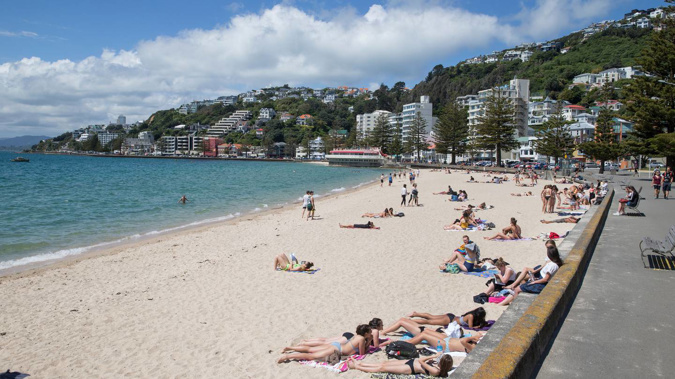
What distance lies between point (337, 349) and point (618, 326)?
276cm

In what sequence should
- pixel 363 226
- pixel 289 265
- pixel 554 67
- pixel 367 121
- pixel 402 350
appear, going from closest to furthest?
1. pixel 402 350
2. pixel 289 265
3. pixel 363 226
4. pixel 554 67
5. pixel 367 121

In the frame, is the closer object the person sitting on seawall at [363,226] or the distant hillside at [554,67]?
the person sitting on seawall at [363,226]

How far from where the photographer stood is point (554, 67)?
12044 cm

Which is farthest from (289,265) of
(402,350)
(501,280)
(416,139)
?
(416,139)

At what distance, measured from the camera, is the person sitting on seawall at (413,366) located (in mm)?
3877

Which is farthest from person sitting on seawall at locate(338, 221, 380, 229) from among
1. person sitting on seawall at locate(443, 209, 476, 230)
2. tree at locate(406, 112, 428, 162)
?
tree at locate(406, 112, 428, 162)

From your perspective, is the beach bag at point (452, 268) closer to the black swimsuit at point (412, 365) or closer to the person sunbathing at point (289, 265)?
the person sunbathing at point (289, 265)

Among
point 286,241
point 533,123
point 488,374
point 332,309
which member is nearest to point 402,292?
point 332,309

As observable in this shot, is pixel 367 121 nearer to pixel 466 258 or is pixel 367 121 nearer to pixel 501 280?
pixel 466 258

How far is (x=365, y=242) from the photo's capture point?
37.0 feet

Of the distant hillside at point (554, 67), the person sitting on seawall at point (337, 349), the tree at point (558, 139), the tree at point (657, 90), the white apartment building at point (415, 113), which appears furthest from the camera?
the distant hillside at point (554, 67)

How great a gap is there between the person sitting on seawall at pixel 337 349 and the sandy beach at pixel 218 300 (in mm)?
114

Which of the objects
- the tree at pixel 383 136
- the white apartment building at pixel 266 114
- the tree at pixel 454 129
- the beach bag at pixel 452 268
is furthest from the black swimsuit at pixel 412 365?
the white apartment building at pixel 266 114

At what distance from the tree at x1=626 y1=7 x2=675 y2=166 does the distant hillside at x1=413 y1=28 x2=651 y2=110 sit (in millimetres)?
83721
